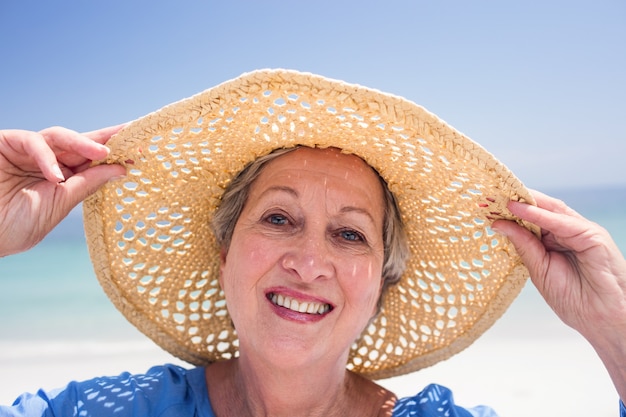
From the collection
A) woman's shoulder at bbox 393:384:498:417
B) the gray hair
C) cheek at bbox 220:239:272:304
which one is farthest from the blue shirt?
the gray hair

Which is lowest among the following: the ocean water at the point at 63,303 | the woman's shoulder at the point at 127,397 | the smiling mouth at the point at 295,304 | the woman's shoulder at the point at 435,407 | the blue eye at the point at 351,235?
the ocean water at the point at 63,303

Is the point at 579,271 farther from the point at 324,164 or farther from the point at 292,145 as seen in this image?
the point at 292,145

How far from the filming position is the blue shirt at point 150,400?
1.90 meters

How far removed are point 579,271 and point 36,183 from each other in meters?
1.73

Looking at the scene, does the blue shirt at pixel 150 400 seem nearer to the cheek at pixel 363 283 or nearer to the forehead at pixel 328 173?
the cheek at pixel 363 283

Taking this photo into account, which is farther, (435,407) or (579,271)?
(435,407)

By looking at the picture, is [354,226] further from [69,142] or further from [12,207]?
[12,207]

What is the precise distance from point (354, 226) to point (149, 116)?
0.76 meters

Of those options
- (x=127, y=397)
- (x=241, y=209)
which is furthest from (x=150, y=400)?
(x=241, y=209)

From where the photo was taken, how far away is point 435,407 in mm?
2041

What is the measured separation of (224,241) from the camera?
2.20 metres

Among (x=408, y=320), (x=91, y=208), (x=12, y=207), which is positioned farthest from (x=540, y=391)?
(x=12, y=207)

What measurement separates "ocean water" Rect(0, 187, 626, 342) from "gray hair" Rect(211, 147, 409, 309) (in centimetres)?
503

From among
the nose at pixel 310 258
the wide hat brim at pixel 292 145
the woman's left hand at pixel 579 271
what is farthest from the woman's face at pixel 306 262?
the woman's left hand at pixel 579 271
